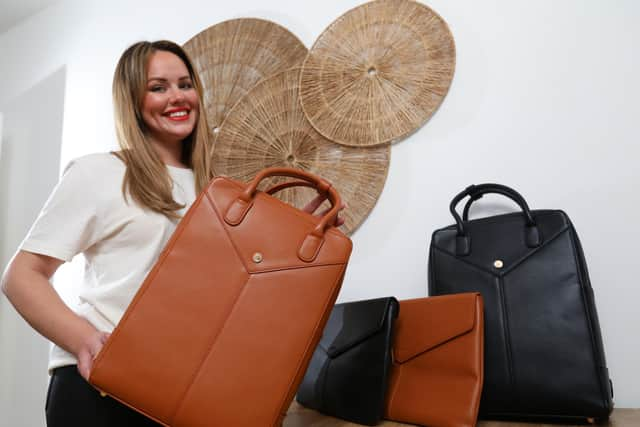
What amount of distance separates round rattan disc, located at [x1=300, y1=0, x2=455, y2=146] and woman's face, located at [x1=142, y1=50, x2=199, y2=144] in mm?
405

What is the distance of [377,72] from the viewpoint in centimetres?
129

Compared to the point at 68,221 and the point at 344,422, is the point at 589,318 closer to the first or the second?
the point at 344,422

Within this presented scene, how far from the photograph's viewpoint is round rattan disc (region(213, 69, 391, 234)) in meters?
1.29

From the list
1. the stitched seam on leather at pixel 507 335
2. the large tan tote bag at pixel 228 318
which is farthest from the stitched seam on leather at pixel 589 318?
the large tan tote bag at pixel 228 318

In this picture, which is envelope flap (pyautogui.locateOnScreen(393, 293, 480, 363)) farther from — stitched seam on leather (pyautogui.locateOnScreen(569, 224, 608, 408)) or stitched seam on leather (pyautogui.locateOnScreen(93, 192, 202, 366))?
stitched seam on leather (pyautogui.locateOnScreen(93, 192, 202, 366))

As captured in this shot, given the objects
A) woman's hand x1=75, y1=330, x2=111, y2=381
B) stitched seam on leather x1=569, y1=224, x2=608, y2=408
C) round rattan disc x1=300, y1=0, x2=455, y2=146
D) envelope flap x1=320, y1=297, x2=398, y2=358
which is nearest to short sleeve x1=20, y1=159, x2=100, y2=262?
woman's hand x1=75, y1=330, x2=111, y2=381

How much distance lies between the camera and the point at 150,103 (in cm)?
100

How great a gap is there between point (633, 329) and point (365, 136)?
0.74 m

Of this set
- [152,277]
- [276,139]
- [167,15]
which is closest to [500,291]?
[152,277]

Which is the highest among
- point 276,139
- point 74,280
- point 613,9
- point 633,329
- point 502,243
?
point 613,9

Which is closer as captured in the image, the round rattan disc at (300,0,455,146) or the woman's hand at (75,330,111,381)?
the woman's hand at (75,330,111,381)

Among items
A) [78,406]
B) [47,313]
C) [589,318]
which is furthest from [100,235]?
[589,318]

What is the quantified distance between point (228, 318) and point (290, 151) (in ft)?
2.46

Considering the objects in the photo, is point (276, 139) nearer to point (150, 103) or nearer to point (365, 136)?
point (365, 136)
